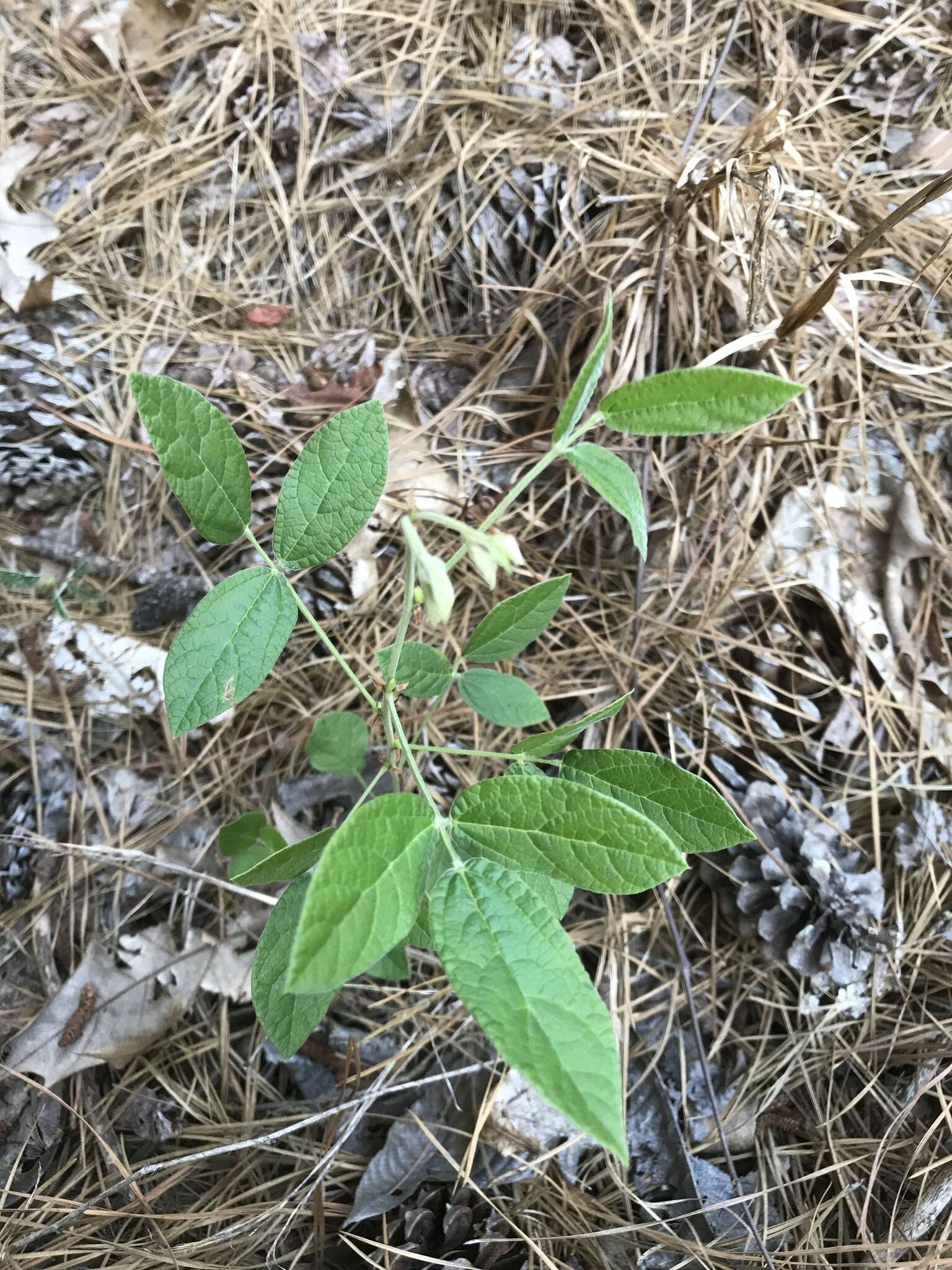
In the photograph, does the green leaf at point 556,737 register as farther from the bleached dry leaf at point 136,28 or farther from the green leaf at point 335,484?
the bleached dry leaf at point 136,28

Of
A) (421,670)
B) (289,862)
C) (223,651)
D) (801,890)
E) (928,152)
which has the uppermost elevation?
(928,152)

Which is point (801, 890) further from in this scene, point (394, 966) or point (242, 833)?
point (242, 833)

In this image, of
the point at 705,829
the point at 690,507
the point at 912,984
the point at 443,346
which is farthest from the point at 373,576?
the point at 912,984

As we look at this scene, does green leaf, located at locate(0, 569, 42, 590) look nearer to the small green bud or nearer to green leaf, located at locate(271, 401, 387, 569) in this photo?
green leaf, located at locate(271, 401, 387, 569)

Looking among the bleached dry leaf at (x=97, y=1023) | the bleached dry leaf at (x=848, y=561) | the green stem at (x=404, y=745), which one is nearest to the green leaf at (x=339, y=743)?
the green stem at (x=404, y=745)

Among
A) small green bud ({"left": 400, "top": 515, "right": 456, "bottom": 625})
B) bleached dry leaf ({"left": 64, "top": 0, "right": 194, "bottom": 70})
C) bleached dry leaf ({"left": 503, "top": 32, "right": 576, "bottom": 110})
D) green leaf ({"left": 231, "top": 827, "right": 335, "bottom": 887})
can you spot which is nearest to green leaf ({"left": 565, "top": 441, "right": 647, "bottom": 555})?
small green bud ({"left": 400, "top": 515, "right": 456, "bottom": 625})

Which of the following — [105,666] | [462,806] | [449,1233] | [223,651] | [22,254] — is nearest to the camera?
[462,806]

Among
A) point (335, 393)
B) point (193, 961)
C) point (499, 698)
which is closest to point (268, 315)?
point (335, 393)
